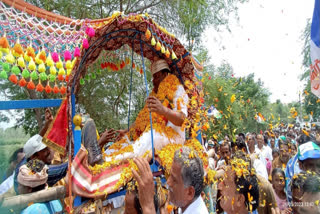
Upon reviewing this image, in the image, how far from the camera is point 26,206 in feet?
7.10

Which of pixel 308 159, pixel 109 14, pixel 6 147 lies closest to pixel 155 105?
pixel 308 159

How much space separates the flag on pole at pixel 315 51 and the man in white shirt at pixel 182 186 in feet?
10.3

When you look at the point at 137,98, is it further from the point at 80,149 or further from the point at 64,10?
the point at 80,149

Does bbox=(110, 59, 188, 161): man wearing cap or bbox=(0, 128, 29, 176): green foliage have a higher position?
bbox=(110, 59, 188, 161): man wearing cap

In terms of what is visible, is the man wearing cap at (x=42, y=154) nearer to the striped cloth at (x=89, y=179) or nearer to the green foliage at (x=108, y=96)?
the striped cloth at (x=89, y=179)

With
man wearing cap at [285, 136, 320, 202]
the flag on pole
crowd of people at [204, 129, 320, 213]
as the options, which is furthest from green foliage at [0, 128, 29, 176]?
the flag on pole

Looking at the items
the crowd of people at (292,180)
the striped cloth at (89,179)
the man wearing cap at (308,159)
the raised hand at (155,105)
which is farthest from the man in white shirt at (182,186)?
the man wearing cap at (308,159)

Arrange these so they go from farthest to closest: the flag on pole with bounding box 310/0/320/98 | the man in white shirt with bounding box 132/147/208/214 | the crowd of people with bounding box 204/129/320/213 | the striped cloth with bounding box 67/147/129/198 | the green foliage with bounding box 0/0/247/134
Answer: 1. the green foliage with bounding box 0/0/247/134
2. the flag on pole with bounding box 310/0/320/98
3. the striped cloth with bounding box 67/147/129/198
4. the crowd of people with bounding box 204/129/320/213
5. the man in white shirt with bounding box 132/147/208/214

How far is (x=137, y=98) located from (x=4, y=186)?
Answer: 679 centimetres

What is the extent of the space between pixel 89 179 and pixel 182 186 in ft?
3.96

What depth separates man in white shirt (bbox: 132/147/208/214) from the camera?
6.23ft

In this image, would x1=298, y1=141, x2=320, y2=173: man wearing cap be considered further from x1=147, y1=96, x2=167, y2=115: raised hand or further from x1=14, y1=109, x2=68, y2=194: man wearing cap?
x1=14, y1=109, x2=68, y2=194: man wearing cap

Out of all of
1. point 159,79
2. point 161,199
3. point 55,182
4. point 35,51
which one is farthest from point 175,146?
point 35,51

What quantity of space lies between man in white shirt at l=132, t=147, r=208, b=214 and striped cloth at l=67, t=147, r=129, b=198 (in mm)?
871
